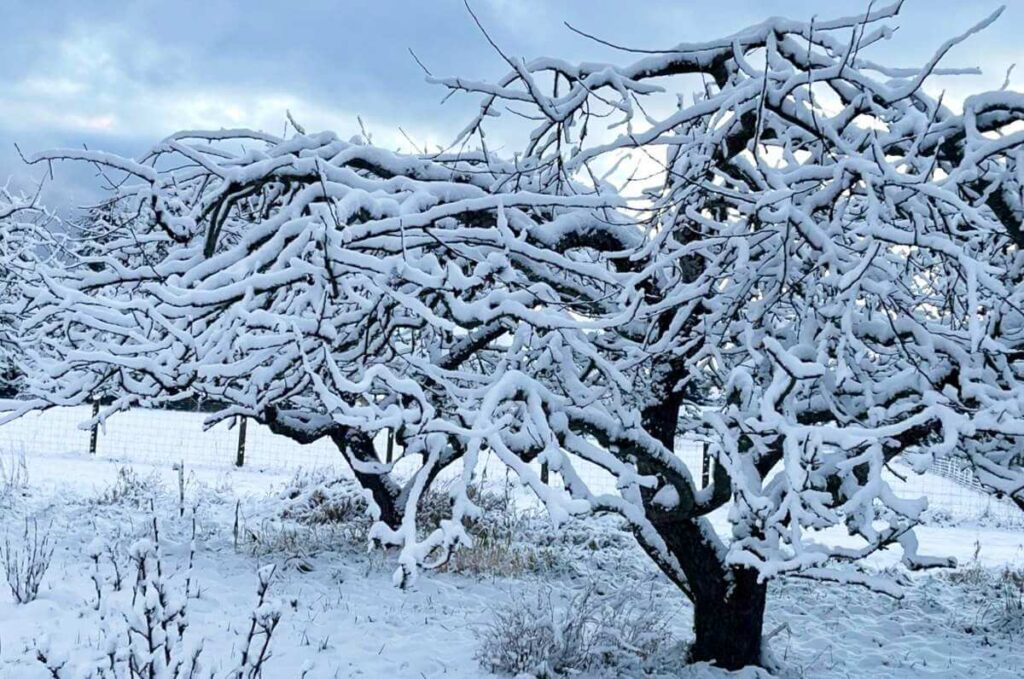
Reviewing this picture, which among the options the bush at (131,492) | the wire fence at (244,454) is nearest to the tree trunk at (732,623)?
the bush at (131,492)

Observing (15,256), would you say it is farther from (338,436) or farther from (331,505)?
(331,505)

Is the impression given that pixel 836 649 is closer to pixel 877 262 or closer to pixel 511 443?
pixel 877 262

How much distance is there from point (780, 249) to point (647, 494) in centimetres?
157

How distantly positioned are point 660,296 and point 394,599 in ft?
12.3

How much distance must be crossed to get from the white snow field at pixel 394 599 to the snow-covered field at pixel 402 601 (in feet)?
0.06

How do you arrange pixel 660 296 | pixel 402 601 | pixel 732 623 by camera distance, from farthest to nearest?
pixel 402 601 < pixel 732 623 < pixel 660 296

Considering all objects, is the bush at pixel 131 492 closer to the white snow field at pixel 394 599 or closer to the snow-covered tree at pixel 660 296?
the white snow field at pixel 394 599

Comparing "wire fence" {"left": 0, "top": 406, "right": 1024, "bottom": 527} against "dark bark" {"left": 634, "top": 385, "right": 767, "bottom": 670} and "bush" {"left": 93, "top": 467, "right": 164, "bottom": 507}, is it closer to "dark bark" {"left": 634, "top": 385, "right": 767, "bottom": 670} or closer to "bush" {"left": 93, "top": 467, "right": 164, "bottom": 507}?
"bush" {"left": 93, "top": 467, "right": 164, "bottom": 507}

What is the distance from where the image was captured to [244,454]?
16.3 m

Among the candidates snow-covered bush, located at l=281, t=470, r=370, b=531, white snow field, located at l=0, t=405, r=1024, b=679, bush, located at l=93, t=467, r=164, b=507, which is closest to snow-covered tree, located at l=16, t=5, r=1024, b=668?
white snow field, located at l=0, t=405, r=1024, b=679

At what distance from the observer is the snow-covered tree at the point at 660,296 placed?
2740 millimetres

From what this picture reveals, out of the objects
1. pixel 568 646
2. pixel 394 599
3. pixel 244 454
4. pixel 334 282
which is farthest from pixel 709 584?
pixel 244 454

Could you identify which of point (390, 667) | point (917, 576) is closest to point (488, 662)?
point (390, 667)

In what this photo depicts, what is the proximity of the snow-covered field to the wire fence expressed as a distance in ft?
12.3
